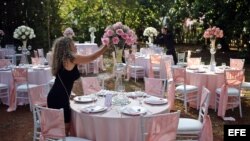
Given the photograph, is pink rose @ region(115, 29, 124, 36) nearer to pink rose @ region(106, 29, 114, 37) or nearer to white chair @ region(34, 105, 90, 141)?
pink rose @ region(106, 29, 114, 37)

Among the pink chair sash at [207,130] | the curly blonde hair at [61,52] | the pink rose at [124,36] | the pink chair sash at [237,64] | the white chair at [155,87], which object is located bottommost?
the pink chair sash at [207,130]

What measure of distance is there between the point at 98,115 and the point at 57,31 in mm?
13075

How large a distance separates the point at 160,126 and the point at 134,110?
56cm

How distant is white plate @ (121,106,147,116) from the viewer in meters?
3.90

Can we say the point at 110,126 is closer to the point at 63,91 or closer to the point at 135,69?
the point at 63,91

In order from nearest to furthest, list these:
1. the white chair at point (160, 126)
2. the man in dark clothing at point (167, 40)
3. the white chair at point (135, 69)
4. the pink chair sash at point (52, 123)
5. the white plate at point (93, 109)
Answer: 1. the white chair at point (160, 126)
2. the pink chair sash at point (52, 123)
3. the white plate at point (93, 109)
4. the white chair at point (135, 69)
5. the man in dark clothing at point (167, 40)

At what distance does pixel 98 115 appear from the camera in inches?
155

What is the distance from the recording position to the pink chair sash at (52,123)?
12.4 feet

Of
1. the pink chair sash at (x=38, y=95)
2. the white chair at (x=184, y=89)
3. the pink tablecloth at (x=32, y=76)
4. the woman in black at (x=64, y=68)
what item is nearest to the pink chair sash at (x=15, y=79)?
the pink tablecloth at (x=32, y=76)

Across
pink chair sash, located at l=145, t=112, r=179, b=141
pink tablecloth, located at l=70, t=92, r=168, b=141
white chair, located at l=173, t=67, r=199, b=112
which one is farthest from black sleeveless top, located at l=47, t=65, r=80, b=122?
white chair, located at l=173, t=67, r=199, b=112

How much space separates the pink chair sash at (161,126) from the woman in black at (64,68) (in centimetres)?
121

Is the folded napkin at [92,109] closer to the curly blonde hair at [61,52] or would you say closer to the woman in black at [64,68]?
the woman in black at [64,68]

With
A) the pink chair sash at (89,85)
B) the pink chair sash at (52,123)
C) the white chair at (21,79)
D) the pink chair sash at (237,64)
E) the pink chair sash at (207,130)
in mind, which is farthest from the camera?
the pink chair sash at (237,64)

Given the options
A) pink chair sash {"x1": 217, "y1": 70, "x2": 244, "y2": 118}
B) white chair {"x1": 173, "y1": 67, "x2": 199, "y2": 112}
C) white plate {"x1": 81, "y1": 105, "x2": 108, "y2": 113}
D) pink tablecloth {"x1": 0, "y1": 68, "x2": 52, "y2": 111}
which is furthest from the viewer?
pink tablecloth {"x1": 0, "y1": 68, "x2": 52, "y2": 111}
